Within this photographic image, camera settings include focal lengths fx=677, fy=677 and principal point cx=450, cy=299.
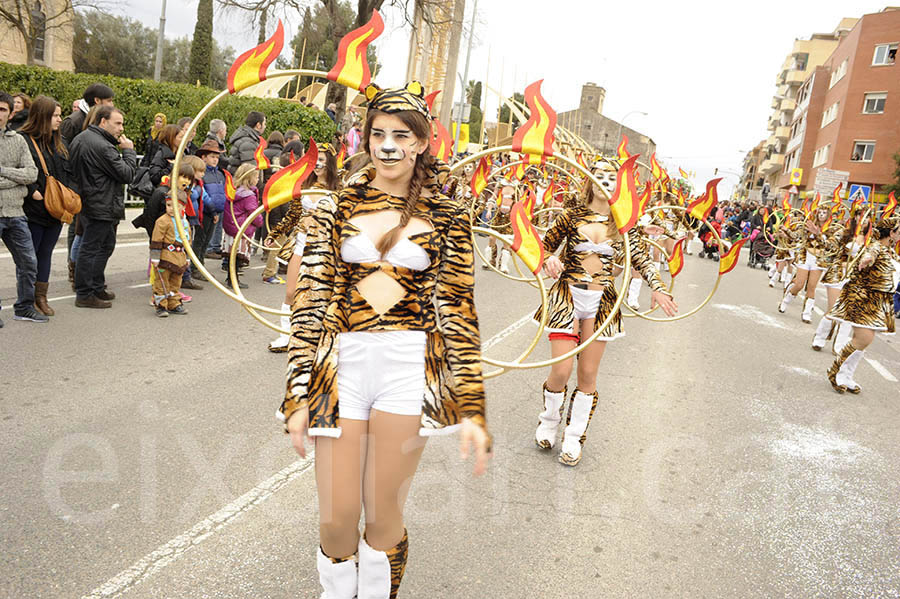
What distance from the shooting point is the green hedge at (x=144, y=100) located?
54.5 ft

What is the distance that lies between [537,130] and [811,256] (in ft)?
37.7

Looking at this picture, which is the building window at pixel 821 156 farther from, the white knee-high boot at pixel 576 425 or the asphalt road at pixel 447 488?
the white knee-high boot at pixel 576 425

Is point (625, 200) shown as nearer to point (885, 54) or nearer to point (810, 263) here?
point (810, 263)

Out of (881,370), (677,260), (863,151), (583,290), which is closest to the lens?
(583,290)

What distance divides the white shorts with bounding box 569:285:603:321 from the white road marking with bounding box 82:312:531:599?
197 cm

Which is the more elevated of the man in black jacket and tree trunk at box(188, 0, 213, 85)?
tree trunk at box(188, 0, 213, 85)

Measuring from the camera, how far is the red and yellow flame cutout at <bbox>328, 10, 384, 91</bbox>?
2482 mm

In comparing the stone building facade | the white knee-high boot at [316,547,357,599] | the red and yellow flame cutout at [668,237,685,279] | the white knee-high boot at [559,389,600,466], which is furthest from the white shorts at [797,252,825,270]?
the stone building facade

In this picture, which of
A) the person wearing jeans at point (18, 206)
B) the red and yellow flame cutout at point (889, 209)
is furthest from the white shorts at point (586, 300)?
the red and yellow flame cutout at point (889, 209)

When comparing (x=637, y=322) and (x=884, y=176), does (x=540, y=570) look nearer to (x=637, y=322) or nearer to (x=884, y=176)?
(x=637, y=322)

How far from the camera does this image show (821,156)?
164 ft

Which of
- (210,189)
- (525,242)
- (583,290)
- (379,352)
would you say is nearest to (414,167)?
(379,352)

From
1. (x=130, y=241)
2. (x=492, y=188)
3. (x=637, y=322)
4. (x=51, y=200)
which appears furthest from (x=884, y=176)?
(x=51, y=200)

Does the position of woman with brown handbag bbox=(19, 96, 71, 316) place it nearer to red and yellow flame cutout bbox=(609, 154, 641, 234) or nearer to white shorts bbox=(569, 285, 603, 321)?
white shorts bbox=(569, 285, 603, 321)
